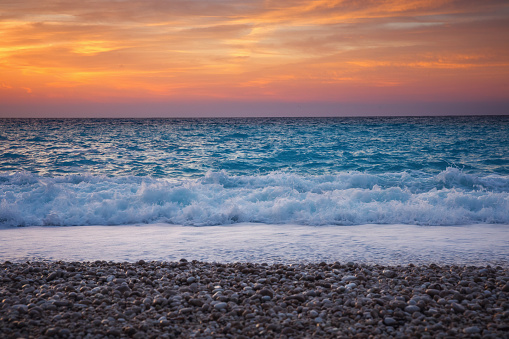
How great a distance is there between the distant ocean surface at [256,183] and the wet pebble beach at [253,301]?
4.33m

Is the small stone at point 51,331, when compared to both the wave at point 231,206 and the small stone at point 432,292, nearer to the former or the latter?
the small stone at point 432,292

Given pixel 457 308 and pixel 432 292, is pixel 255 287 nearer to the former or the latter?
pixel 432 292

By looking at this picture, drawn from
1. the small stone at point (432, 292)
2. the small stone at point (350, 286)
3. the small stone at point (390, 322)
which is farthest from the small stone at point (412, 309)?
the small stone at point (350, 286)

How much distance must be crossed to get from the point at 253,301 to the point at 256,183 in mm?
10640

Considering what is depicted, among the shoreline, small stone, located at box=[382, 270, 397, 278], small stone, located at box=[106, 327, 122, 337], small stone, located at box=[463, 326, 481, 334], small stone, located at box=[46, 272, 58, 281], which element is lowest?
the shoreline

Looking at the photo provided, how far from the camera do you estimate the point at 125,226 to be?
373 inches

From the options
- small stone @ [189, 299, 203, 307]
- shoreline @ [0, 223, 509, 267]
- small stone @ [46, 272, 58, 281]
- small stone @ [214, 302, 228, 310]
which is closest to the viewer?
small stone @ [214, 302, 228, 310]

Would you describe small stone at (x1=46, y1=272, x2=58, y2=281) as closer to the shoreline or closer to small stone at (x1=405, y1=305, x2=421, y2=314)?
the shoreline

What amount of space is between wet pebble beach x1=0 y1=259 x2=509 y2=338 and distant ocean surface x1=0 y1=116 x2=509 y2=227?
433 centimetres

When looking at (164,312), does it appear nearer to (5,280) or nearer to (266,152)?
(5,280)

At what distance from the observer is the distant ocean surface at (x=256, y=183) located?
9914 millimetres

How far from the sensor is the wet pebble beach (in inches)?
145

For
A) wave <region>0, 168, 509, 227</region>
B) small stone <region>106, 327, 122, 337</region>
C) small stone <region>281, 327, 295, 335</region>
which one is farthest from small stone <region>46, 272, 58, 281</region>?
wave <region>0, 168, 509, 227</region>

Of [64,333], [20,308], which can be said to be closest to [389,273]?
[64,333]
